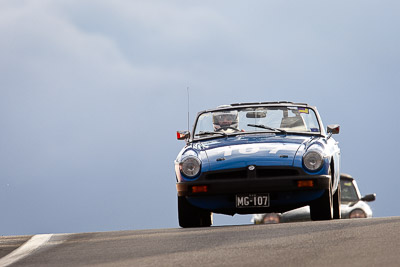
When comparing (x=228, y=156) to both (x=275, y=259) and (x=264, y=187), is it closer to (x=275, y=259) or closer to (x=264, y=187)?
(x=264, y=187)

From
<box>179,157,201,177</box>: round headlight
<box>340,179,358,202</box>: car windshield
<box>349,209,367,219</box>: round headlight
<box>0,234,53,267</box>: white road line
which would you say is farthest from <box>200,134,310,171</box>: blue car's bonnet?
<box>340,179,358,202</box>: car windshield

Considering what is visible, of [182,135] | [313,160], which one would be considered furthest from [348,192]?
[313,160]

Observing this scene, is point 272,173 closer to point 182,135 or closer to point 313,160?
point 313,160

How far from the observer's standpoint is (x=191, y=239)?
10148 mm

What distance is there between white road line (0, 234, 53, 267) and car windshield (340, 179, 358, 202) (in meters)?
10.1

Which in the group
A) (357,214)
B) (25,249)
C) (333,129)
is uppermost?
(333,129)

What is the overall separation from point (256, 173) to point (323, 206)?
1001 millimetres

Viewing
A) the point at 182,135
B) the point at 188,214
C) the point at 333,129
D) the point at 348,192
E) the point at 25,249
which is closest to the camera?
the point at 25,249

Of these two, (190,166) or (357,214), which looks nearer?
(190,166)

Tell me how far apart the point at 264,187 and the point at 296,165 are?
1.57ft

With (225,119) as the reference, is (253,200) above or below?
below

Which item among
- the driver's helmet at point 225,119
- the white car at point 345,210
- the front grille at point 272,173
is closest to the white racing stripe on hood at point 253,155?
the front grille at point 272,173

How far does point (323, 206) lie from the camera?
42.0 ft

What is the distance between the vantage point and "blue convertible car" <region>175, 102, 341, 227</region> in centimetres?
1248
